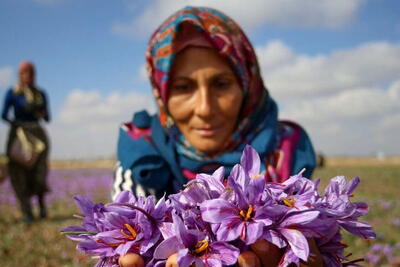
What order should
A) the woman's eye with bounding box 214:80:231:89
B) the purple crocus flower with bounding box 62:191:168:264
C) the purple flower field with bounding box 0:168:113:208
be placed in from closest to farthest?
1. the purple crocus flower with bounding box 62:191:168:264
2. the woman's eye with bounding box 214:80:231:89
3. the purple flower field with bounding box 0:168:113:208

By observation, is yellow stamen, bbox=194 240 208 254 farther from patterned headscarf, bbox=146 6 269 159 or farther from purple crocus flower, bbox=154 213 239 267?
patterned headscarf, bbox=146 6 269 159

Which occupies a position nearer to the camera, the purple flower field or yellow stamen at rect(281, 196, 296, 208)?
yellow stamen at rect(281, 196, 296, 208)

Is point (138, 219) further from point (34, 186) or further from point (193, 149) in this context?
point (34, 186)

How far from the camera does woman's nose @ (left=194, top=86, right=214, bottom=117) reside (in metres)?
1.98

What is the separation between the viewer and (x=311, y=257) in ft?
3.02

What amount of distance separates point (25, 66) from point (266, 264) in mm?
7329

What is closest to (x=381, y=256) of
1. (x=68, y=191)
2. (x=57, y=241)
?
(x=57, y=241)

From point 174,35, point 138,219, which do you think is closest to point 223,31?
point 174,35

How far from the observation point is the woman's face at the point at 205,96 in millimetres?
2031

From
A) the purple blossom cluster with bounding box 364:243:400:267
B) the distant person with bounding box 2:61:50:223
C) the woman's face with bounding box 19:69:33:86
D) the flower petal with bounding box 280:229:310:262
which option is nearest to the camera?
the flower petal with bounding box 280:229:310:262

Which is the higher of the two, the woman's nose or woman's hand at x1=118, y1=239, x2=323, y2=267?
the woman's nose

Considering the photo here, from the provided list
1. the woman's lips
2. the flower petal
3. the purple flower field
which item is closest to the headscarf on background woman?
the woman's lips

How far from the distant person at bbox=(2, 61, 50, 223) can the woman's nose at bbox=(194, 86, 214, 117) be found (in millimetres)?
5748

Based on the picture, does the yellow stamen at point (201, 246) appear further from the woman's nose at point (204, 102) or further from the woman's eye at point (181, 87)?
the woman's eye at point (181, 87)
